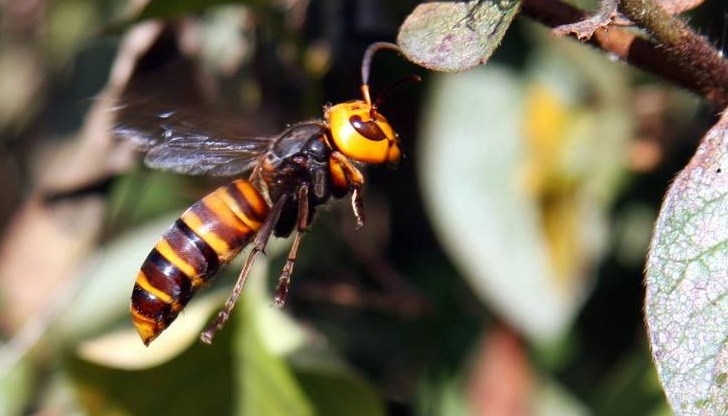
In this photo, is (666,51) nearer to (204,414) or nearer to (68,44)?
(204,414)

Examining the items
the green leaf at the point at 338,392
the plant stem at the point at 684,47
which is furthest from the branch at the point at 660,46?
the green leaf at the point at 338,392

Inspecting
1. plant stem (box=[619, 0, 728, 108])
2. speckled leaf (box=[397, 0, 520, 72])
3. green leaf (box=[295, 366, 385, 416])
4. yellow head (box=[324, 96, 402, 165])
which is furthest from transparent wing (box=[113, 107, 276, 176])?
plant stem (box=[619, 0, 728, 108])

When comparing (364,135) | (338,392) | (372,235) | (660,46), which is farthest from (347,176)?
(372,235)

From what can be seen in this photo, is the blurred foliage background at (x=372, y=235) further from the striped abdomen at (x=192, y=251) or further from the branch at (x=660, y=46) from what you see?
the branch at (x=660, y=46)

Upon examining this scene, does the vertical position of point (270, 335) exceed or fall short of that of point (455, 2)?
it falls short

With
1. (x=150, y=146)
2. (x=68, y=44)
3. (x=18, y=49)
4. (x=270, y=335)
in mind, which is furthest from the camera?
(x=18, y=49)

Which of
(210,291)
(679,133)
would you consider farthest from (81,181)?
(679,133)

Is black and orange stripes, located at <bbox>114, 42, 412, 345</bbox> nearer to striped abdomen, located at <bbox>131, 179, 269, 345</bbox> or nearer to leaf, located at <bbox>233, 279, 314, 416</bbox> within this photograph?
striped abdomen, located at <bbox>131, 179, 269, 345</bbox>

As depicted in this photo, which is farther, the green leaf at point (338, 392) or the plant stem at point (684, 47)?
the green leaf at point (338, 392)
